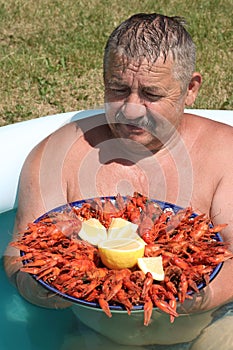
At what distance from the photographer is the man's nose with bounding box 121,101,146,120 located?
2.44 meters

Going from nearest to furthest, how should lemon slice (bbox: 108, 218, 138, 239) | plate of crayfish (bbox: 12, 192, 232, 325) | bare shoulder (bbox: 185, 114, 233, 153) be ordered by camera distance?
1. plate of crayfish (bbox: 12, 192, 232, 325)
2. lemon slice (bbox: 108, 218, 138, 239)
3. bare shoulder (bbox: 185, 114, 233, 153)

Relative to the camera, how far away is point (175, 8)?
6477 mm

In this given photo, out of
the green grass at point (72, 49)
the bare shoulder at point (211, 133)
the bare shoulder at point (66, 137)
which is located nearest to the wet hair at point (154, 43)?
the bare shoulder at point (211, 133)

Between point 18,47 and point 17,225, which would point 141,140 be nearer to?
point 17,225

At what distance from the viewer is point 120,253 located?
1.94m

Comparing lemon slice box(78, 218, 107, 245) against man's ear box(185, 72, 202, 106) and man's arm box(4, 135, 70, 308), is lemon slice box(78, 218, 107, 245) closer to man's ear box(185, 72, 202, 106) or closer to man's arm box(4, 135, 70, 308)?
man's arm box(4, 135, 70, 308)

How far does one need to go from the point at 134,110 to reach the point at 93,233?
55 cm

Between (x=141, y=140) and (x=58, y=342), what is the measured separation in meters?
0.94

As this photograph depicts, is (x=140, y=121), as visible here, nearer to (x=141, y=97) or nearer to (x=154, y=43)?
(x=141, y=97)

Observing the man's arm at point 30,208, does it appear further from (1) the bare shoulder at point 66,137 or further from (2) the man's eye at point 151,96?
(2) the man's eye at point 151,96

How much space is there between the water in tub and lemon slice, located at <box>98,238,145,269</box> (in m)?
0.45

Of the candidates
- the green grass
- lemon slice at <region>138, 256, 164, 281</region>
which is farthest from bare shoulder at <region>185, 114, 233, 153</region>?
the green grass

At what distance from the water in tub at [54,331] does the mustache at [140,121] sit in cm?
69

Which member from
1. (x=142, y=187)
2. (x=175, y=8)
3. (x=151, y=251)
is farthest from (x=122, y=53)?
(x=175, y=8)
